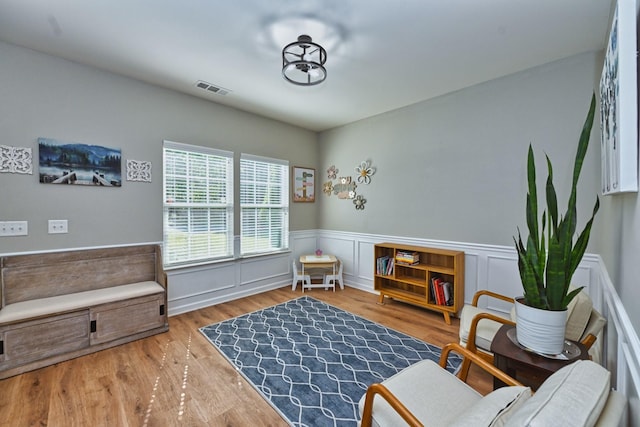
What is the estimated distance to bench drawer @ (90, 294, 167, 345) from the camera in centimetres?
248

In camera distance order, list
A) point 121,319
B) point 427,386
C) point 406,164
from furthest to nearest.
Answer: point 406,164, point 121,319, point 427,386

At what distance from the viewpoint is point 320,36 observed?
86.9 inches

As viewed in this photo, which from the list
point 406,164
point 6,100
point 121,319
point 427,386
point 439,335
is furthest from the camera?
point 406,164

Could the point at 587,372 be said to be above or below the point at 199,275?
above

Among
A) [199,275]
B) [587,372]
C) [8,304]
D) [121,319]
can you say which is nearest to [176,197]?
[199,275]

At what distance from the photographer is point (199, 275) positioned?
3529 millimetres

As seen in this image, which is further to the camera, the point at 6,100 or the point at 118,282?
the point at 118,282

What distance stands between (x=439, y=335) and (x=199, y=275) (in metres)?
2.89

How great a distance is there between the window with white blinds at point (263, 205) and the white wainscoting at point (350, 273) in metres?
0.20

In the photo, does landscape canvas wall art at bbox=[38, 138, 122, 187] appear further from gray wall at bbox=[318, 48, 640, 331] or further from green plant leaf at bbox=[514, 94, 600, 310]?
green plant leaf at bbox=[514, 94, 600, 310]

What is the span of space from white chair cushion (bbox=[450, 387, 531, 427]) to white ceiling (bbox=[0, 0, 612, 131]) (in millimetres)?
2228

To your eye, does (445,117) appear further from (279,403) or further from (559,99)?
(279,403)

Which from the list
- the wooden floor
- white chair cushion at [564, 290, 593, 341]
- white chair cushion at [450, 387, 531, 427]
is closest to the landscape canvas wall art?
the wooden floor

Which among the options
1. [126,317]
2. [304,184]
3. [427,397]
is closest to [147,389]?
[126,317]
